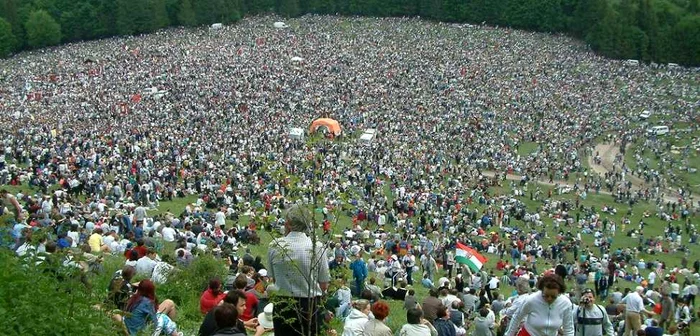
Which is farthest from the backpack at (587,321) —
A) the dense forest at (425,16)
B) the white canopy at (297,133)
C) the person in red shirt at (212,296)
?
the dense forest at (425,16)

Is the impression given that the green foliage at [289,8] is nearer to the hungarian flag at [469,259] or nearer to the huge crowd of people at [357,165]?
the huge crowd of people at [357,165]

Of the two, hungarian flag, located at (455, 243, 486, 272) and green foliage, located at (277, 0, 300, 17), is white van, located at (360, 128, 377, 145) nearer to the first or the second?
hungarian flag, located at (455, 243, 486, 272)

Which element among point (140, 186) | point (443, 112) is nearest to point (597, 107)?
point (443, 112)

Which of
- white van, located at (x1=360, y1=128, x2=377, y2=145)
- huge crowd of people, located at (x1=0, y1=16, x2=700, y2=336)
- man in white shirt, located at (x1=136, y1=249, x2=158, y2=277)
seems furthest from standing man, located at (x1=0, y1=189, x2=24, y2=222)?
white van, located at (x1=360, y1=128, x2=377, y2=145)

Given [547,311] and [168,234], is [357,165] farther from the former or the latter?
[547,311]

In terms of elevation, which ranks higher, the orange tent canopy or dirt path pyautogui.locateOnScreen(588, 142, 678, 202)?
the orange tent canopy

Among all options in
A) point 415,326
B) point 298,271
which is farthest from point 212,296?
point 298,271
